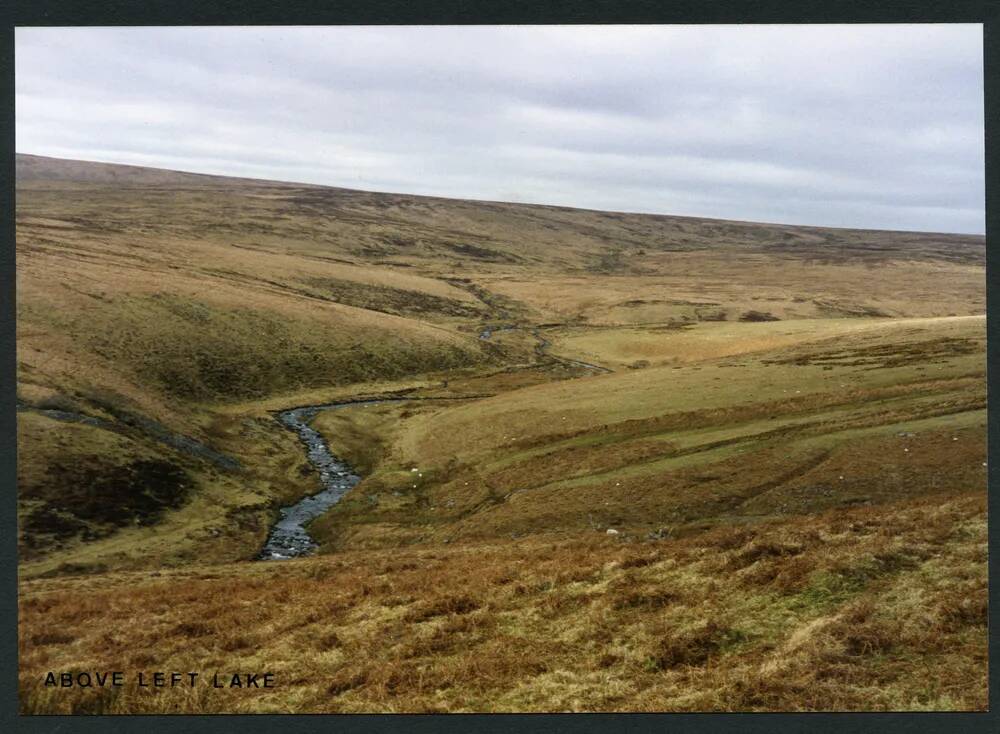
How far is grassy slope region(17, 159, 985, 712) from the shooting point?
43.5ft

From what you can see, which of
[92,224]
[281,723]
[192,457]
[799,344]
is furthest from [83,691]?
[92,224]

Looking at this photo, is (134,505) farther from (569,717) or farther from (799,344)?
(799,344)

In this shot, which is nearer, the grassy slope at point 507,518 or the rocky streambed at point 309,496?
the grassy slope at point 507,518

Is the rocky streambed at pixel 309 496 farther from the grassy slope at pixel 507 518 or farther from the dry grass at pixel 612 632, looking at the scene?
the dry grass at pixel 612 632

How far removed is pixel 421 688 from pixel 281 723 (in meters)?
2.71

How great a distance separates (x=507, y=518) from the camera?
33562 mm

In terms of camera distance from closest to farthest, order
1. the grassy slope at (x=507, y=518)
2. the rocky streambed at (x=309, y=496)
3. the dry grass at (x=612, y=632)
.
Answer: the dry grass at (x=612, y=632), the grassy slope at (x=507, y=518), the rocky streambed at (x=309, y=496)

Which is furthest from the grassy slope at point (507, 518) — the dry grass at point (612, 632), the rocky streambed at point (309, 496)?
the rocky streambed at point (309, 496)

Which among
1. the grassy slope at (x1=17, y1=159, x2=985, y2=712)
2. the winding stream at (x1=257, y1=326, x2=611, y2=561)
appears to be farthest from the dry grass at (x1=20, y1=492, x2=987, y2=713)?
the winding stream at (x1=257, y1=326, x2=611, y2=561)

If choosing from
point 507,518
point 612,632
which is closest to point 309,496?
point 507,518

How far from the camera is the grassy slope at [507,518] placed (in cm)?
1327

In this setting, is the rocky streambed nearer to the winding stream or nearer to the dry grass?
the winding stream

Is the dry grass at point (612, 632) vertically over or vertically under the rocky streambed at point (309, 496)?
over

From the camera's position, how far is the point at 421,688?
43.3 ft
